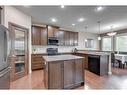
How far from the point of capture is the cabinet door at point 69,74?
301cm

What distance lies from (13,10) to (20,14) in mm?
425

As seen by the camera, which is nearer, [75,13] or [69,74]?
[69,74]

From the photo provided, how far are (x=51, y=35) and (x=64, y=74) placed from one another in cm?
369

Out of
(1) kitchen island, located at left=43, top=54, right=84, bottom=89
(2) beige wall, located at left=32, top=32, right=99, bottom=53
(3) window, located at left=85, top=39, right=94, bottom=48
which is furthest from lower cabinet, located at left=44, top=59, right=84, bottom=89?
(3) window, located at left=85, top=39, right=94, bottom=48

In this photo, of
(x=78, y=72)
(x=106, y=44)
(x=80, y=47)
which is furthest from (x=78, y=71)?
(x=106, y=44)

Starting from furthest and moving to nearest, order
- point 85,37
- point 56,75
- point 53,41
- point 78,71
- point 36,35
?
point 85,37 → point 53,41 → point 36,35 → point 78,71 → point 56,75

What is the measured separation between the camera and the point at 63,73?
9.71ft

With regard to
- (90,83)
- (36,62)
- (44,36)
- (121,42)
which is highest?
(44,36)

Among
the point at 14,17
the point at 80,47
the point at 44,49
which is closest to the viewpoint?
the point at 14,17

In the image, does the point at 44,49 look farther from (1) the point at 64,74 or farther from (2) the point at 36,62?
(1) the point at 64,74

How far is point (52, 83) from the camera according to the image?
9.07 ft

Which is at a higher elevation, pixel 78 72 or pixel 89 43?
pixel 89 43

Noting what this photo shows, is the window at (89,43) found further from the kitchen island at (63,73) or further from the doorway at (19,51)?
the kitchen island at (63,73)
